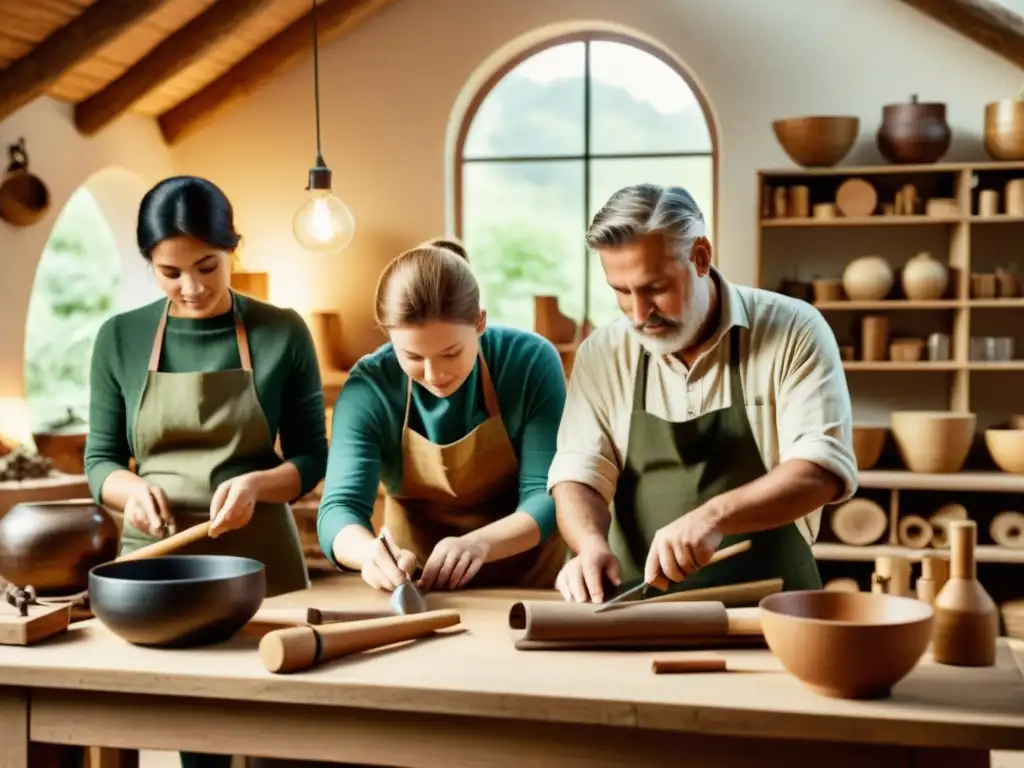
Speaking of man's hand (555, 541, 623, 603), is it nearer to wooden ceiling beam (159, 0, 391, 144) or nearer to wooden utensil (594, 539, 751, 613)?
wooden utensil (594, 539, 751, 613)

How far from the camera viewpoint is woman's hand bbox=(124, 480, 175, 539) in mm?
2533

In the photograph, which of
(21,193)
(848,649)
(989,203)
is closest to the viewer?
(848,649)

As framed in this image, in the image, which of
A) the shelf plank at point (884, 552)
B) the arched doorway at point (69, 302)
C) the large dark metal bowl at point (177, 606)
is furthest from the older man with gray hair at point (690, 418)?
the arched doorway at point (69, 302)

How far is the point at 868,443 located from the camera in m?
5.83

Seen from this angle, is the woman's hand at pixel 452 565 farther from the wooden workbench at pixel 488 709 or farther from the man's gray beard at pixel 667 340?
the man's gray beard at pixel 667 340

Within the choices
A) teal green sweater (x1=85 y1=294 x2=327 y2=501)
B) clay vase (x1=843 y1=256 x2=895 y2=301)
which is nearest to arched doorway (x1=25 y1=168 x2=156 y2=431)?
clay vase (x1=843 y1=256 x2=895 y2=301)

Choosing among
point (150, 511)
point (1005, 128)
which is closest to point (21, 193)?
point (150, 511)

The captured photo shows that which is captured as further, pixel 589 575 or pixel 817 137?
pixel 817 137

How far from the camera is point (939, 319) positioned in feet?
20.6

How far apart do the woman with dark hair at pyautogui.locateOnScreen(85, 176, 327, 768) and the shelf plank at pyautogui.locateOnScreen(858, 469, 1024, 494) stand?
359 centimetres

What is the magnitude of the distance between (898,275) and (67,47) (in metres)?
4.22

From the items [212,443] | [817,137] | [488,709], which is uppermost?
[817,137]

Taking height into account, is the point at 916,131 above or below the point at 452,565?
above

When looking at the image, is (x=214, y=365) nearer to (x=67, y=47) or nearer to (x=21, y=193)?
(x=67, y=47)
